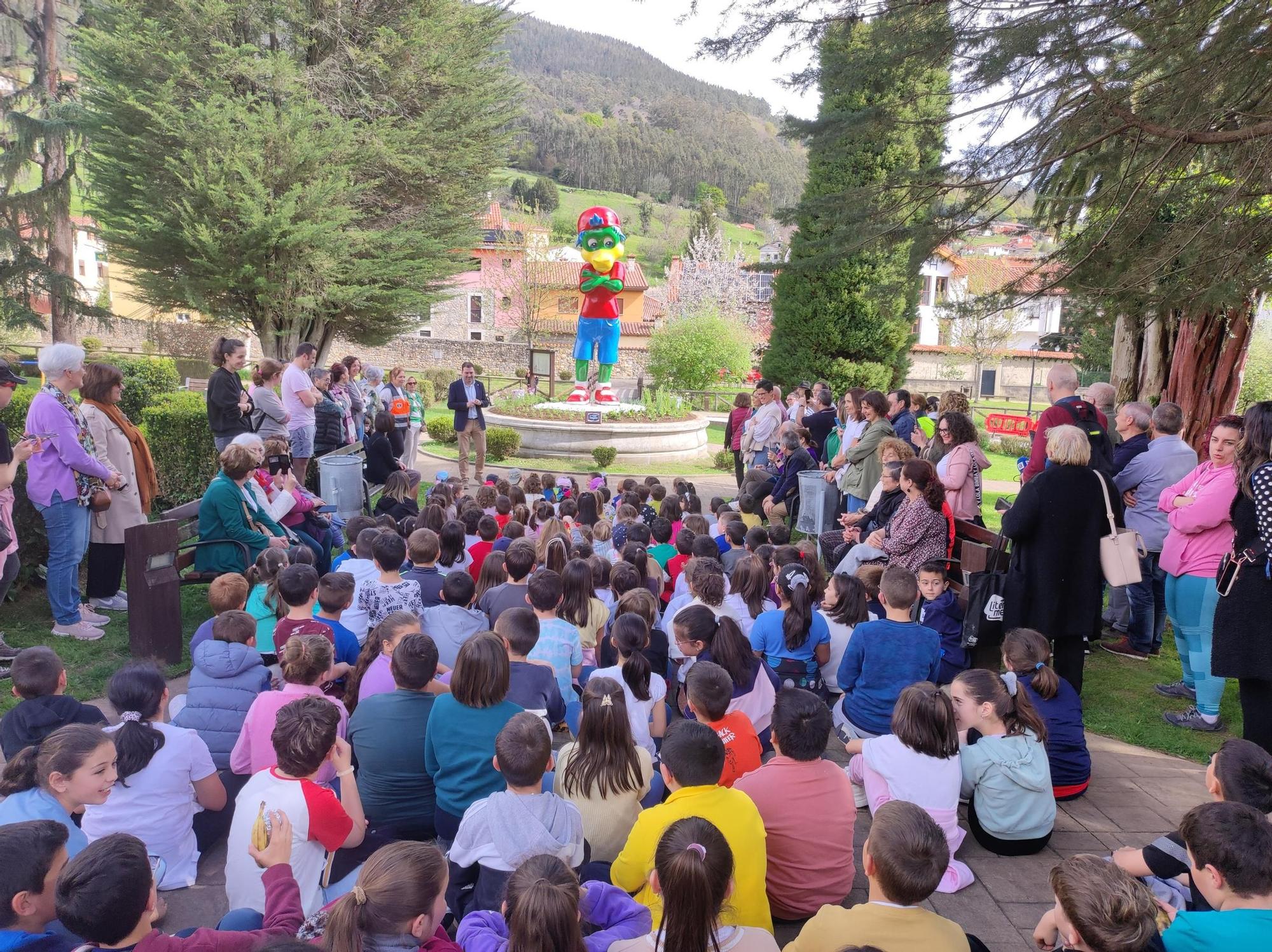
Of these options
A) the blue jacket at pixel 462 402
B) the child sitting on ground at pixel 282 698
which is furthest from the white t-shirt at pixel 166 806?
the blue jacket at pixel 462 402

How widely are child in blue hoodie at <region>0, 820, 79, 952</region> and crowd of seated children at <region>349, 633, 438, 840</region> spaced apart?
121 cm

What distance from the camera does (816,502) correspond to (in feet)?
28.4

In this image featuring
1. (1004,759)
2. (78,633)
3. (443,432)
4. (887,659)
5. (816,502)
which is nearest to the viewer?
(1004,759)

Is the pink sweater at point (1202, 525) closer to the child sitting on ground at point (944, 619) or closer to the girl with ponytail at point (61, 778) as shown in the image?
the child sitting on ground at point (944, 619)

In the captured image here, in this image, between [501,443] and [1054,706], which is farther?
[501,443]

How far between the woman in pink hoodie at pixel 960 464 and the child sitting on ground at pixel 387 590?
412 cm

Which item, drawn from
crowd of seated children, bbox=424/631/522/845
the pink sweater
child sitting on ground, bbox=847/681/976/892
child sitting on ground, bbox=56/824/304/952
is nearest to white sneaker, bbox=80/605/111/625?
crowd of seated children, bbox=424/631/522/845

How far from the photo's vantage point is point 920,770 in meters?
3.39

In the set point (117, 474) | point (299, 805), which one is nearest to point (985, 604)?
point (299, 805)

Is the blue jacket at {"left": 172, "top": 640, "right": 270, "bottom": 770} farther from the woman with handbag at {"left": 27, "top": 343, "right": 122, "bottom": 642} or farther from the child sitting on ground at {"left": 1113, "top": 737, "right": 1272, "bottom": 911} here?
the child sitting on ground at {"left": 1113, "top": 737, "right": 1272, "bottom": 911}

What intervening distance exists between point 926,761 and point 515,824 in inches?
67.5

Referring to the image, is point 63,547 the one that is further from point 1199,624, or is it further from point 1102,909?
point 1199,624

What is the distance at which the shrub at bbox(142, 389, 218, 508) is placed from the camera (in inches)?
321

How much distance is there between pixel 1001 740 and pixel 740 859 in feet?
4.97
